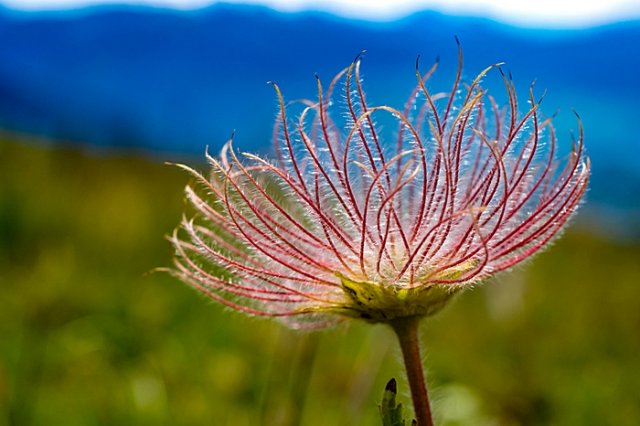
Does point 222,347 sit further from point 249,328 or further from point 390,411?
point 390,411

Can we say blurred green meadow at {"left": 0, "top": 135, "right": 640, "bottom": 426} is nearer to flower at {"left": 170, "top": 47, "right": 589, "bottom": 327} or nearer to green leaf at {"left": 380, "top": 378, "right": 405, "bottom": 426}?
flower at {"left": 170, "top": 47, "right": 589, "bottom": 327}

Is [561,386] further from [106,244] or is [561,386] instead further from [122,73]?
[122,73]

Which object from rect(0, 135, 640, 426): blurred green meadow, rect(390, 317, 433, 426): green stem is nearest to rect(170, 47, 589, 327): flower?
rect(390, 317, 433, 426): green stem

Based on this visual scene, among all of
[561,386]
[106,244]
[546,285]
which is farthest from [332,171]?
[546,285]

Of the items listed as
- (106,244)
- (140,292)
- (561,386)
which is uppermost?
(106,244)

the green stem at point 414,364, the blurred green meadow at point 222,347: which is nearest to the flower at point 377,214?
the green stem at point 414,364

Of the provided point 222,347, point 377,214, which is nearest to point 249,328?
point 222,347
